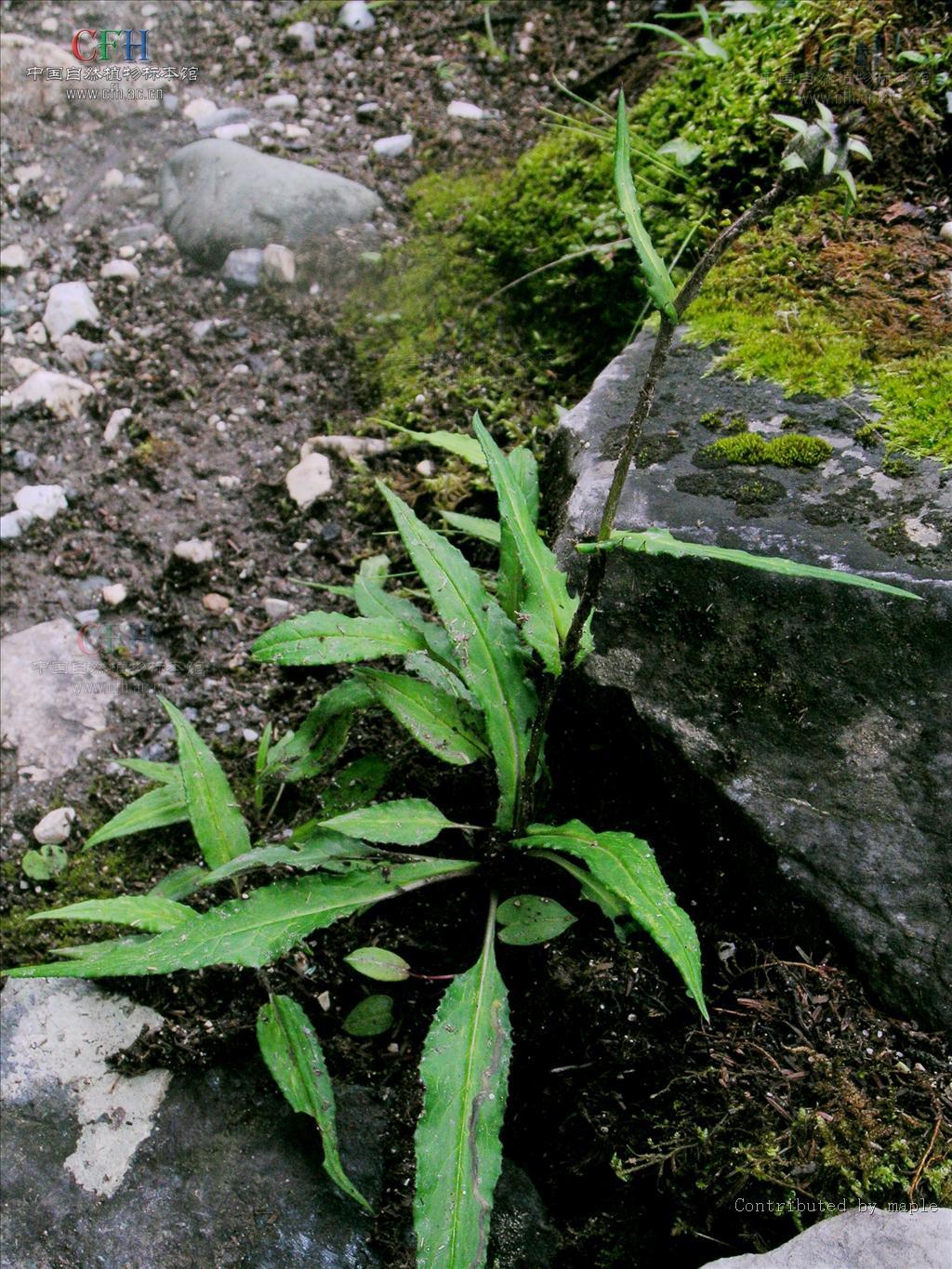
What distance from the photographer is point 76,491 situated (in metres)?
3.31

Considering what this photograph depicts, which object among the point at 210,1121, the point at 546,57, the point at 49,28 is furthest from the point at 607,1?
the point at 210,1121

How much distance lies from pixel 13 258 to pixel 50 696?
2112 millimetres

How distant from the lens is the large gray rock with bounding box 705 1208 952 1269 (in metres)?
1.54

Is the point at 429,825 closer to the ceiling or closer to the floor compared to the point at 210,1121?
closer to the ceiling

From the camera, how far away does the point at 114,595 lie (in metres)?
3.06

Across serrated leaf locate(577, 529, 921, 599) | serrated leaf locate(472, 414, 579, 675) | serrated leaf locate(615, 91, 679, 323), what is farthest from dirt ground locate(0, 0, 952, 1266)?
serrated leaf locate(615, 91, 679, 323)

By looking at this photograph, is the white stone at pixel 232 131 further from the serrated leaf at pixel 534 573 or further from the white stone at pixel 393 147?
the serrated leaf at pixel 534 573

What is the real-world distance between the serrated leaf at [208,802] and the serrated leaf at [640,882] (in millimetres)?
767

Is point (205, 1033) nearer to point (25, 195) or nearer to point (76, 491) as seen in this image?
point (76, 491)

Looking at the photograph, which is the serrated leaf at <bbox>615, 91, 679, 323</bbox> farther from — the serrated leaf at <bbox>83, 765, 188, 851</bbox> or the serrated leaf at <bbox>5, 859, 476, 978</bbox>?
the serrated leaf at <bbox>83, 765, 188, 851</bbox>

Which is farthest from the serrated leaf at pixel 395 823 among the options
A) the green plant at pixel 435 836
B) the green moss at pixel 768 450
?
the green moss at pixel 768 450

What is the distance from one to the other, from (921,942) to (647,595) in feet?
3.02

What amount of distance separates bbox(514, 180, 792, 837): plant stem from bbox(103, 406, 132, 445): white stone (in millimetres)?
2105

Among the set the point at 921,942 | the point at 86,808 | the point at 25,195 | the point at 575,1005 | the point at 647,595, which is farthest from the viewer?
the point at 25,195
